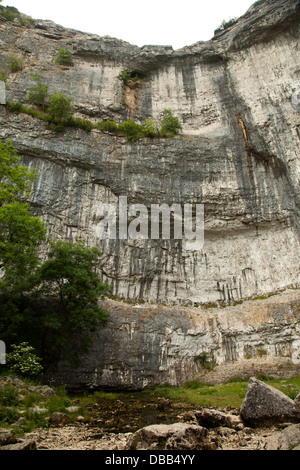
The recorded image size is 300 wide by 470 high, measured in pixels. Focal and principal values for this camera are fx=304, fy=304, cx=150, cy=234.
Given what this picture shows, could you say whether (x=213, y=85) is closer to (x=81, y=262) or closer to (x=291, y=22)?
(x=291, y=22)

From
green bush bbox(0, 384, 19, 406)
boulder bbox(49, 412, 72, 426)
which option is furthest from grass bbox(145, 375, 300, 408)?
green bush bbox(0, 384, 19, 406)

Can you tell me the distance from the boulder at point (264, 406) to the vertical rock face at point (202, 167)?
639 inches

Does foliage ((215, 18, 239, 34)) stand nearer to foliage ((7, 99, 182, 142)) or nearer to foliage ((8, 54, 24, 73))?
foliage ((7, 99, 182, 142))

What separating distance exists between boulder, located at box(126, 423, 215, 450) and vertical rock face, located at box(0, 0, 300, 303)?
17.3m

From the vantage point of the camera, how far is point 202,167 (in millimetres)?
26578

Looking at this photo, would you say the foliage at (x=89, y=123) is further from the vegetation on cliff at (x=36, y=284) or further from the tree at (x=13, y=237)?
the tree at (x=13, y=237)

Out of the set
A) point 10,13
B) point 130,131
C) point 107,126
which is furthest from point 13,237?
point 10,13

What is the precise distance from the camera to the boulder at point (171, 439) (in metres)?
5.36

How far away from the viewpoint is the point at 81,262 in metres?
17.1

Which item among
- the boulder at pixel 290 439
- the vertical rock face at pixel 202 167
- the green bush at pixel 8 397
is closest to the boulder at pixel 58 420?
the green bush at pixel 8 397

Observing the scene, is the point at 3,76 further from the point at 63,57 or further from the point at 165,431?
the point at 165,431

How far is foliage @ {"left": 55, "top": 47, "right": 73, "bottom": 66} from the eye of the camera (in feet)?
102

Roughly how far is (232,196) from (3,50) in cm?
2669

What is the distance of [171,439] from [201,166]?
77.5 feet
